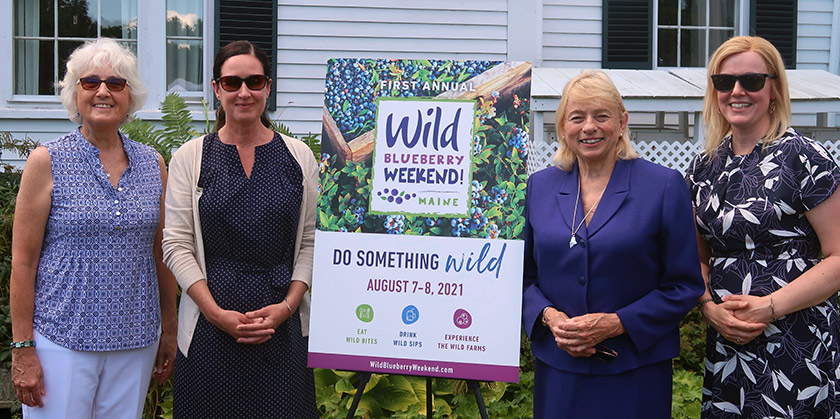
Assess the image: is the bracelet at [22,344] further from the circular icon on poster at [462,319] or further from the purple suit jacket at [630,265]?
the purple suit jacket at [630,265]

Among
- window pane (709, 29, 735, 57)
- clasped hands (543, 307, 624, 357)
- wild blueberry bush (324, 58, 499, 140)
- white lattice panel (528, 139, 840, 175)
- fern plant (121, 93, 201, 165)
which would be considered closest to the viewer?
clasped hands (543, 307, 624, 357)

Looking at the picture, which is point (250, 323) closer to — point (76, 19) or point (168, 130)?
point (168, 130)

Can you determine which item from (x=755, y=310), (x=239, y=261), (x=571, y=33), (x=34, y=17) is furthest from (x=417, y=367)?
(x=34, y=17)

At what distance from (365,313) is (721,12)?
7.37 metres

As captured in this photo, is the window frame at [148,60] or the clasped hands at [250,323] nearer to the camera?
the clasped hands at [250,323]

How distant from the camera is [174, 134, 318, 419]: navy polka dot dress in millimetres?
2648

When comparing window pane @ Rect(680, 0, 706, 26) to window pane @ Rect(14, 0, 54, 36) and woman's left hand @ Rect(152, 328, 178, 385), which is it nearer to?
window pane @ Rect(14, 0, 54, 36)

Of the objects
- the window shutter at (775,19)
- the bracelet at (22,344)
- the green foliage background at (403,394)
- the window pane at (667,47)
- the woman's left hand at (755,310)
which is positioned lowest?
the green foliage background at (403,394)

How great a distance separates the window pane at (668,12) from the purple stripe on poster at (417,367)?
22.3 ft

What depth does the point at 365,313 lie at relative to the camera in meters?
2.73

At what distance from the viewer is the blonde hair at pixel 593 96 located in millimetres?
2479

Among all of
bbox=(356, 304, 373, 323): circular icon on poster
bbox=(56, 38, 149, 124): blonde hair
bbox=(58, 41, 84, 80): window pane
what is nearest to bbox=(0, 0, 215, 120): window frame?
bbox=(58, 41, 84, 80): window pane

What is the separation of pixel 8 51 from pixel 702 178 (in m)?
6.83

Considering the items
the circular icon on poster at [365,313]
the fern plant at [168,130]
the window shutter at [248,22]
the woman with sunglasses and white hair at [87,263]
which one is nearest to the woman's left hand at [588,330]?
the circular icon on poster at [365,313]
